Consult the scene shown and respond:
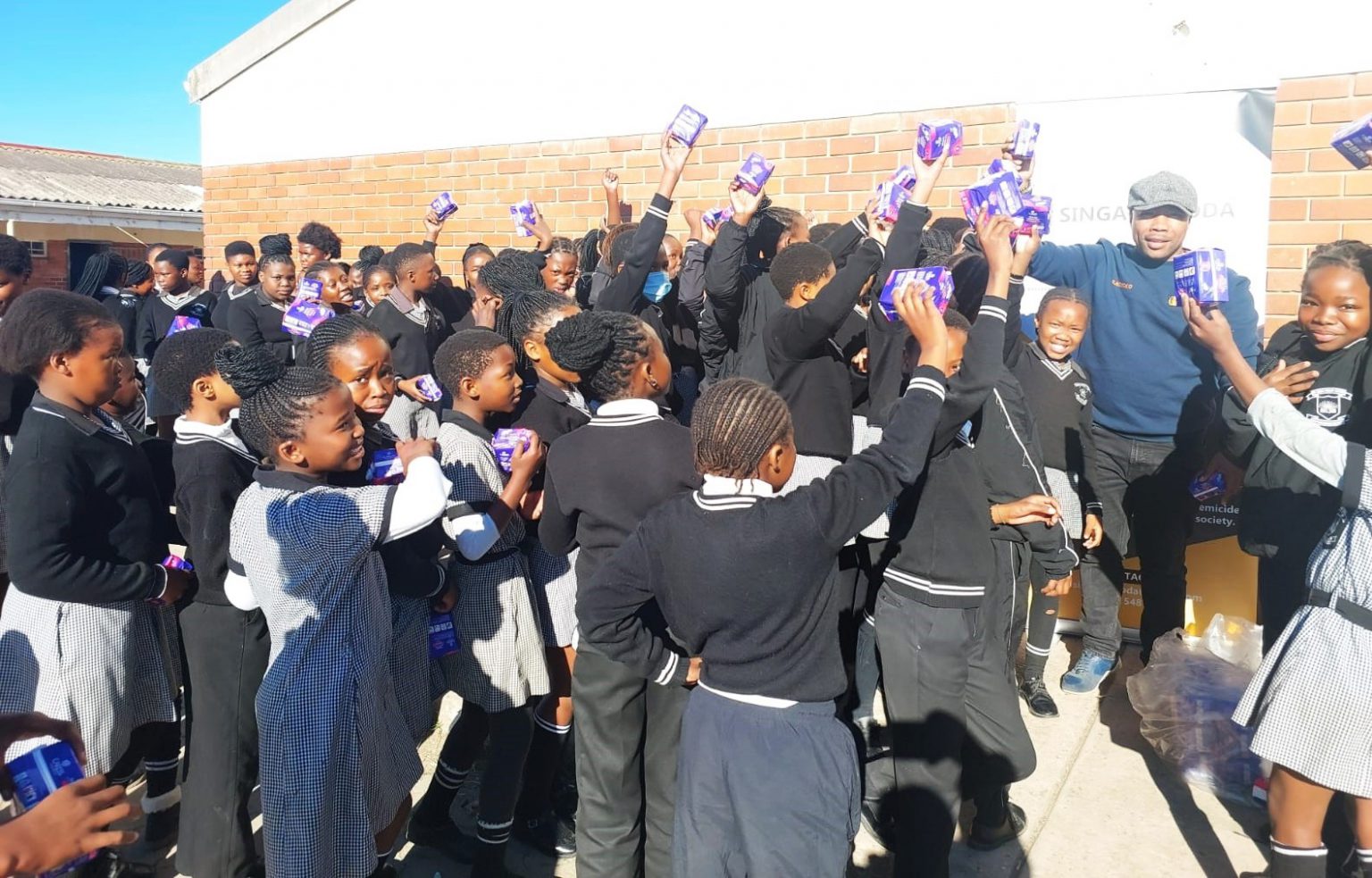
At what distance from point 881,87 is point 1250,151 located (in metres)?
2.26

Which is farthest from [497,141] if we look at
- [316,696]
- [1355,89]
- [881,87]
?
[316,696]

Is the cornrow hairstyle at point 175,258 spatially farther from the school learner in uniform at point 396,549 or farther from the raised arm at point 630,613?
the raised arm at point 630,613

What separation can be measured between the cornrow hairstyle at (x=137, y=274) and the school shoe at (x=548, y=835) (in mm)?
6214

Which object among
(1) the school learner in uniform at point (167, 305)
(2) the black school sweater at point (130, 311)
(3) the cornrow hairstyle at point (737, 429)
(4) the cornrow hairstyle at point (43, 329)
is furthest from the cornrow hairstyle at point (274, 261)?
(3) the cornrow hairstyle at point (737, 429)

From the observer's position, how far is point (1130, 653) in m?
5.45

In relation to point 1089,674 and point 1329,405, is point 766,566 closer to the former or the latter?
point 1329,405

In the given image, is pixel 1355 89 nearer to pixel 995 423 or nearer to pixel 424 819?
pixel 995 423

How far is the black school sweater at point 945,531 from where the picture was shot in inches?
117

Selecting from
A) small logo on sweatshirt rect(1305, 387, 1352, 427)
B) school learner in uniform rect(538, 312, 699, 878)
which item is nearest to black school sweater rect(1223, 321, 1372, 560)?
small logo on sweatshirt rect(1305, 387, 1352, 427)

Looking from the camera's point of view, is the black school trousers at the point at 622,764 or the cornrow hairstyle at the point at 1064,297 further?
the cornrow hairstyle at the point at 1064,297

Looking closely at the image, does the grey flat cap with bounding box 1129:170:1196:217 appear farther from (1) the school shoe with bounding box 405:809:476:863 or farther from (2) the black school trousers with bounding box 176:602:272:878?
(2) the black school trousers with bounding box 176:602:272:878

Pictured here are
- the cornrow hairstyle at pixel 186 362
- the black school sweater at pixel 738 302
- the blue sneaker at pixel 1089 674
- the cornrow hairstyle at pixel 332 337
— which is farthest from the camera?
the blue sneaker at pixel 1089 674

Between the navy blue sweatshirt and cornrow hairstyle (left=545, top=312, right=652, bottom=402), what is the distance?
283 cm

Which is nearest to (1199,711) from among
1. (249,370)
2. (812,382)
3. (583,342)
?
(812,382)
